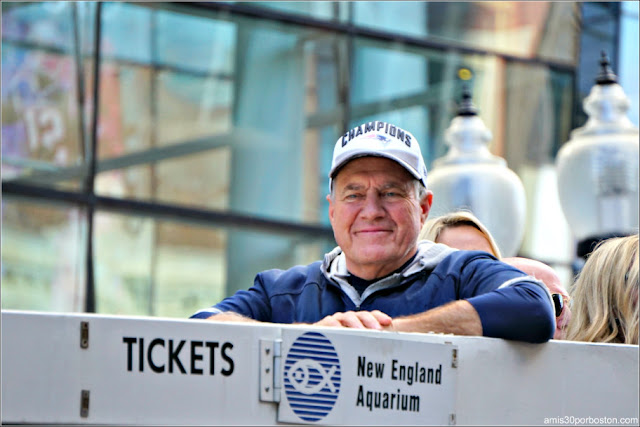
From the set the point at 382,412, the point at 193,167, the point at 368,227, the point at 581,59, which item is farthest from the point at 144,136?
the point at 382,412

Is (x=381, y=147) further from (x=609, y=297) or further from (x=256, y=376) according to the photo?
(x=256, y=376)

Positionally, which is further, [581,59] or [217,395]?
[581,59]

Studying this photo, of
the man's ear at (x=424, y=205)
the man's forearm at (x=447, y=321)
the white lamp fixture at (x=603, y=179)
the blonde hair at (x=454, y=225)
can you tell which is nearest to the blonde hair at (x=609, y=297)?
the man's ear at (x=424, y=205)

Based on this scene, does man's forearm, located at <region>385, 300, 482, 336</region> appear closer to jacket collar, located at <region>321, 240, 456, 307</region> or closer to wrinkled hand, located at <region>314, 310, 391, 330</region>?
wrinkled hand, located at <region>314, 310, 391, 330</region>

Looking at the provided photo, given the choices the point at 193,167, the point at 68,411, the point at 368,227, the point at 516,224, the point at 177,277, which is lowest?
the point at 68,411

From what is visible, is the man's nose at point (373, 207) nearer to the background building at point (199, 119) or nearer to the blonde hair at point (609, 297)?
the blonde hair at point (609, 297)

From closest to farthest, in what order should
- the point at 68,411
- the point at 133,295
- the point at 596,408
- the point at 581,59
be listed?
the point at 68,411 < the point at 596,408 < the point at 133,295 < the point at 581,59

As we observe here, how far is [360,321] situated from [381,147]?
0.65 metres

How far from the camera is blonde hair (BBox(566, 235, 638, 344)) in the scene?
12.1 ft

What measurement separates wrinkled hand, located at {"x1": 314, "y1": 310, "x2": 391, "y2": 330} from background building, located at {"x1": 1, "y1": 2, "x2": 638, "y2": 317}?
330 inches

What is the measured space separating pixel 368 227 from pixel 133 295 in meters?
8.63

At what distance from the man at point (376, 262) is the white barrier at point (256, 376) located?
0.48 meters

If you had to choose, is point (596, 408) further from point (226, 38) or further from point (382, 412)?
point (226, 38)

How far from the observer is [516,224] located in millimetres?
7309
